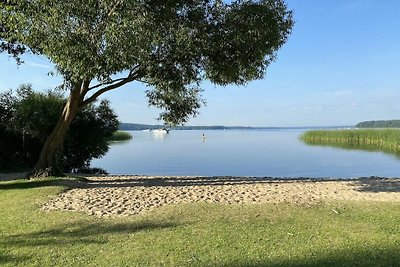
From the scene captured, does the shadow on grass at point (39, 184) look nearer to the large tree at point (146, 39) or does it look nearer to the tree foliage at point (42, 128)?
the large tree at point (146, 39)

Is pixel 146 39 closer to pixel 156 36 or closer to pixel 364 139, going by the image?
pixel 156 36

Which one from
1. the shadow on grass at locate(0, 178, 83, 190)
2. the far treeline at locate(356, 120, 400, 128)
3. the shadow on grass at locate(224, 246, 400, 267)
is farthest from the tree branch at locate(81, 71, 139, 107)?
the far treeline at locate(356, 120, 400, 128)

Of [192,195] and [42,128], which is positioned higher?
[42,128]

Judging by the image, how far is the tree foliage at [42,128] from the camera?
20734mm

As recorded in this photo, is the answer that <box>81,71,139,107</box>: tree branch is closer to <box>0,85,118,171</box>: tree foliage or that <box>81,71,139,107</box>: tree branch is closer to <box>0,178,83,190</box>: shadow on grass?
<box>0,178,83,190</box>: shadow on grass

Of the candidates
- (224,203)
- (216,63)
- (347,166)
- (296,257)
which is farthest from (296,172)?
(296,257)

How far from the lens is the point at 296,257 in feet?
18.9

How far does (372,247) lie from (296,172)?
18.9 metres

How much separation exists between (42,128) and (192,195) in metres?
12.8

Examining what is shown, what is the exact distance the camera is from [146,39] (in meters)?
9.80

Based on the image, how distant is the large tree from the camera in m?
9.65

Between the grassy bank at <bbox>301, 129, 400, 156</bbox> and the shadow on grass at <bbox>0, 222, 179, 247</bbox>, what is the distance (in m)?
33.6

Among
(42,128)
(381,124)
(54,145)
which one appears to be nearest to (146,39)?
(54,145)

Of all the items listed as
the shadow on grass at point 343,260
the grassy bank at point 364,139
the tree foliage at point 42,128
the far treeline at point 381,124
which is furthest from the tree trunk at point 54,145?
the far treeline at point 381,124
